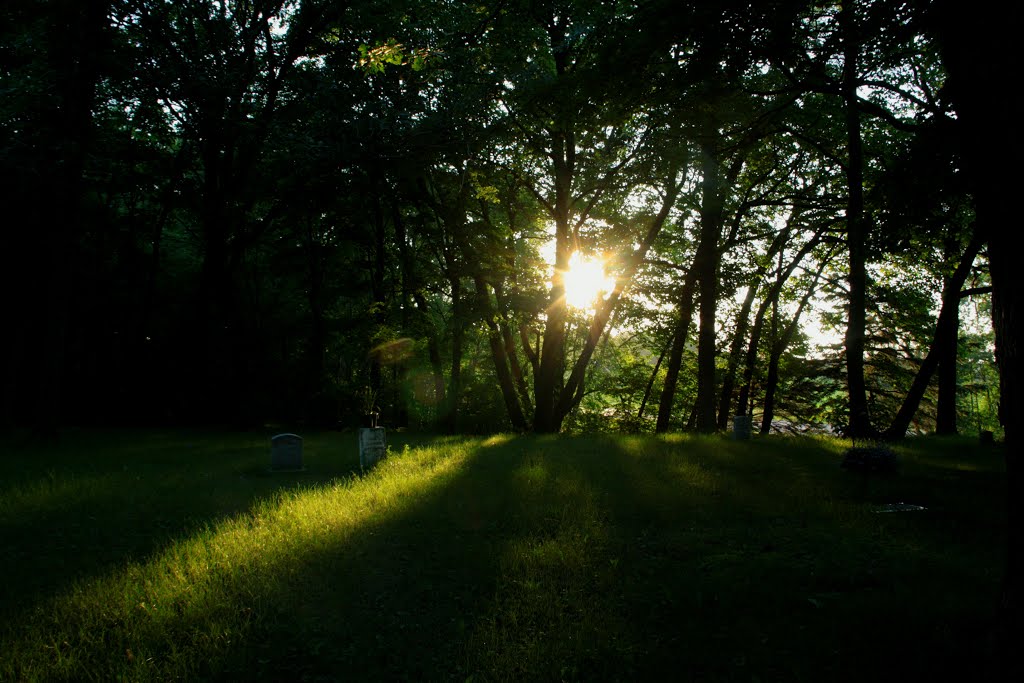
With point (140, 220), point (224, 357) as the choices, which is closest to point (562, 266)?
point (224, 357)

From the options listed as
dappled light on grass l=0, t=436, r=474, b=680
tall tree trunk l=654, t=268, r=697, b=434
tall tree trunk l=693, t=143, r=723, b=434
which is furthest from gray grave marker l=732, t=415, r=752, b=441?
dappled light on grass l=0, t=436, r=474, b=680

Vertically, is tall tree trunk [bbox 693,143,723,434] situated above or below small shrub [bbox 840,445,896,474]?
above

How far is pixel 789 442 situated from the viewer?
13828 mm

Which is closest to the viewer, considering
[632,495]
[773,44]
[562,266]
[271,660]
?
[271,660]

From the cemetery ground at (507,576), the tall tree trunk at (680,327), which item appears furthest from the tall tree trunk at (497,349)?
the cemetery ground at (507,576)

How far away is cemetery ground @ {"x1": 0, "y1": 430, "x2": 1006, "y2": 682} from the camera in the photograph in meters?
3.92

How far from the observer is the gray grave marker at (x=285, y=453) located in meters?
11.4

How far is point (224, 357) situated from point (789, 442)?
18616 millimetres

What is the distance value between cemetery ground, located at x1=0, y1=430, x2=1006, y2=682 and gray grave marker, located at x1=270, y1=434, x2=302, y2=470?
5.94 feet

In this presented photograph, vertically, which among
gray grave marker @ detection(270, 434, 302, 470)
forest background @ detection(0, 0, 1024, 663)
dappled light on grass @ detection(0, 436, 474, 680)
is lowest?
dappled light on grass @ detection(0, 436, 474, 680)

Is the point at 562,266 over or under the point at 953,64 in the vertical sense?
over

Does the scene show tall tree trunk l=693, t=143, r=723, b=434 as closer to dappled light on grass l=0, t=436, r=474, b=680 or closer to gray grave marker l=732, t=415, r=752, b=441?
gray grave marker l=732, t=415, r=752, b=441

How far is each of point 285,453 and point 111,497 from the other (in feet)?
11.4

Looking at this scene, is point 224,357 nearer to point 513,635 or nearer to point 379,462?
point 379,462
